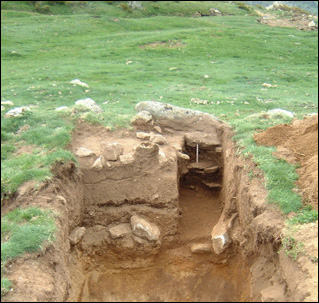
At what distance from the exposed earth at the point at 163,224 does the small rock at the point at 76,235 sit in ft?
0.08

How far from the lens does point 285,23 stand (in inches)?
1417

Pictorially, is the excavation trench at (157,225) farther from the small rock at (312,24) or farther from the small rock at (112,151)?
the small rock at (312,24)

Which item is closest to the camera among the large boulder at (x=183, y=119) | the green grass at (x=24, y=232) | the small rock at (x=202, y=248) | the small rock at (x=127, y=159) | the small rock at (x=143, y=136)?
the green grass at (x=24, y=232)

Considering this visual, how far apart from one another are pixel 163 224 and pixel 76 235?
203 centimetres

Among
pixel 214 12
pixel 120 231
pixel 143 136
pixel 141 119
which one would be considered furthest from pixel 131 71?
pixel 214 12

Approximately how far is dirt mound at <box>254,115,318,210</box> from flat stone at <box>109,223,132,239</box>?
3665 millimetres

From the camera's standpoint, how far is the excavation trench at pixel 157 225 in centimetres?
688

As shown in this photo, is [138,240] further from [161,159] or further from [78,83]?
[78,83]

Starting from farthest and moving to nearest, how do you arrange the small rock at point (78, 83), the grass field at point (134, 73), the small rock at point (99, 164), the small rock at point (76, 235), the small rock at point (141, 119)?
the small rock at point (78, 83) < the small rock at point (141, 119) < the grass field at point (134, 73) < the small rock at point (99, 164) < the small rock at point (76, 235)

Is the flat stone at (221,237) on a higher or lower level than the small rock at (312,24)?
lower

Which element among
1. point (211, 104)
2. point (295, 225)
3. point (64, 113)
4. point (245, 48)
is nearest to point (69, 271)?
point (295, 225)

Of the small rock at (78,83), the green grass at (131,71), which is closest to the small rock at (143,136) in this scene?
the green grass at (131,71)

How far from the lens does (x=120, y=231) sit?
27.7 ft

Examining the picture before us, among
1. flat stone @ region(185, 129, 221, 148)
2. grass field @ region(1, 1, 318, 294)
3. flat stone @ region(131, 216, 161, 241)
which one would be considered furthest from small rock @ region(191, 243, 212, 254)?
flat stone @ region(185, 129, 221, 148)
